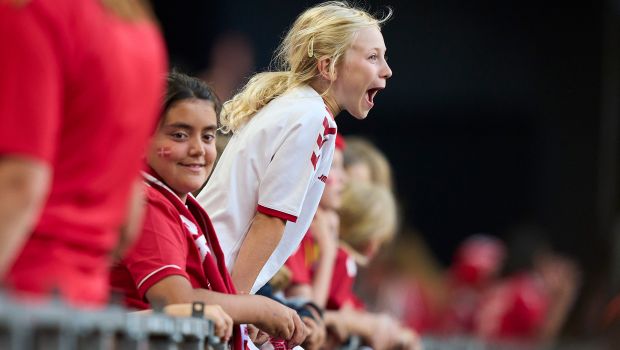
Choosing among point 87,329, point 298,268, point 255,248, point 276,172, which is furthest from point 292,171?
point 87,329

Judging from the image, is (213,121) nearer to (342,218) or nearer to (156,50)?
(156,50)

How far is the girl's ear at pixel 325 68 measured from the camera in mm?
4547

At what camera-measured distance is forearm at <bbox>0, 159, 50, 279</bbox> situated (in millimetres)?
2479

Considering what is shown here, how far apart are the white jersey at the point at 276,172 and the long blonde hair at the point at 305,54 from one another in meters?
0.08

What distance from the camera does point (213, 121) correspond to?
4.24 m

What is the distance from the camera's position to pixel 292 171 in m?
4.27

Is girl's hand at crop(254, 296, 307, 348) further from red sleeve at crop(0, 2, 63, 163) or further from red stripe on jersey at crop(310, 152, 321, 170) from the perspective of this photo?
red sleeve at crop(0, 2, 63, 163)

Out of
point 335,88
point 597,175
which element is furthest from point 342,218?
point 597,175

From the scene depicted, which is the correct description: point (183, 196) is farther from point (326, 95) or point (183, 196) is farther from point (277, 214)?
point (326, 95)

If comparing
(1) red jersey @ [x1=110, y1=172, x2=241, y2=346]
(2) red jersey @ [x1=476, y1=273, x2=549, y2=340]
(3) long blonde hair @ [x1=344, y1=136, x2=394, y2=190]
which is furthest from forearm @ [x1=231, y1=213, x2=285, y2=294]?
(2) red jersey @ [x1=476, y1=273, x2=549, y2=340]

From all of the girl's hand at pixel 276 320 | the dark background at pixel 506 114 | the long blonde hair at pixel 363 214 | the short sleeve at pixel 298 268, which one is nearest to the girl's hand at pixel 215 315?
the girl's hand at pixel 276 320

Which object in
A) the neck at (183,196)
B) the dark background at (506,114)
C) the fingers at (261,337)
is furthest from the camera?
the dark background at (506,114)

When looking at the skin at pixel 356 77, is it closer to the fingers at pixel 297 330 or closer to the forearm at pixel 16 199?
the fingers at pixel 297 330

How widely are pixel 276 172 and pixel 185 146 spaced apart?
305 mm
